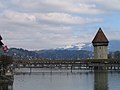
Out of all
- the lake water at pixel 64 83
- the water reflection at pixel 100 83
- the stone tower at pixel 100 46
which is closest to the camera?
the lake water at pixel 64 83

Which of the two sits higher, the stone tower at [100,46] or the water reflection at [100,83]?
the stone tower at [100,46]

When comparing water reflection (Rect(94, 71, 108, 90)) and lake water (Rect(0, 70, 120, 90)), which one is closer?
lake water (Rect(0, 70, 120, 90))

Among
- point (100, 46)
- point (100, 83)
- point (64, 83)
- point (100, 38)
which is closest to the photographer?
point (64, 83)

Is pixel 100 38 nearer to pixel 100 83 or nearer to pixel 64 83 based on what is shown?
pixel 100 83

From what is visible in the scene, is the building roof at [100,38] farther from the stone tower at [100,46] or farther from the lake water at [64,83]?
the lake water at [64,83]

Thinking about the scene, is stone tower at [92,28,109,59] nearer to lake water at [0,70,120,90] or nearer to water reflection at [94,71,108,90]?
lake water at [0,70,120,90]

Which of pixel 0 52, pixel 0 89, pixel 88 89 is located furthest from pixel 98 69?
pixel 0 89

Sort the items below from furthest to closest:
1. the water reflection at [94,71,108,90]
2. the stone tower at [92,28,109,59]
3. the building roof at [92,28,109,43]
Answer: the building roof at [92,28,109,43], the stone tower at [92,28,109,59], the water reflection at [94,71,108,90]

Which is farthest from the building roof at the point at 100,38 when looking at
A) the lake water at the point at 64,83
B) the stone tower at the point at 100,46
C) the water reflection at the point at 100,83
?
the water reflection at the point at 100,83

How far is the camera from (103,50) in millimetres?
155625

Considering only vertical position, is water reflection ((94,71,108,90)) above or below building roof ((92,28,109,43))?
below

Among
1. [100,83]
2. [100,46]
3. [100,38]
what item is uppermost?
[100,38]

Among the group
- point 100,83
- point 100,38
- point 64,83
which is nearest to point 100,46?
point 100,38

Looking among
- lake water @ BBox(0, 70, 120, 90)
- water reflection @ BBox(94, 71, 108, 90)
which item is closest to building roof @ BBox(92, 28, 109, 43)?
lake water @ BBox(0, 70, 120, 90)
